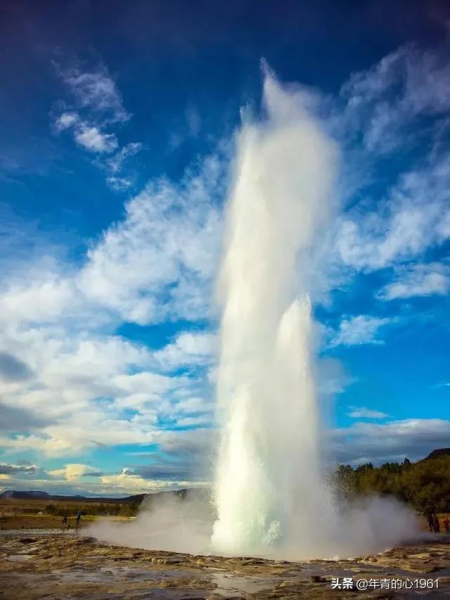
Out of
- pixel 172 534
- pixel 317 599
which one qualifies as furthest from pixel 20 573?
pixel 172 534

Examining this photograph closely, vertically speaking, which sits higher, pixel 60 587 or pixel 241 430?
pixel 241 430

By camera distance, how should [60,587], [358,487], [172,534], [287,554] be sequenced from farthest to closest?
1. [358,487]
2. [172,534]
3. [287,554]
4. [60,587]

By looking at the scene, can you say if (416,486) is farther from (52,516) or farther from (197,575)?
(52,516)

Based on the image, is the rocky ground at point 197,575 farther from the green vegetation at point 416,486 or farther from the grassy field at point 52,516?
the grassy field at point 52,516

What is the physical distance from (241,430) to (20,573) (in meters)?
14.4

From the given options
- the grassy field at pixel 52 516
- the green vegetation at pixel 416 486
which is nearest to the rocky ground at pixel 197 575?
the green vegetation at pixel 416 486

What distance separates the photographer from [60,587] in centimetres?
1416

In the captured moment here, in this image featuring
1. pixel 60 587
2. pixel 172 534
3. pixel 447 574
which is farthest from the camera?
pixel 172 534

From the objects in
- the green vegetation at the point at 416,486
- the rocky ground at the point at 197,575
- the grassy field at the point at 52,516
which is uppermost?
the green vegetation at the point at 416,486

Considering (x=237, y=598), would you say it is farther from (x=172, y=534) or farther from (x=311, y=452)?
(x=172, y=534)

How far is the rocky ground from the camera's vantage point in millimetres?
13281

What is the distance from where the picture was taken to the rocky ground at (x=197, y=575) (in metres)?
13.3

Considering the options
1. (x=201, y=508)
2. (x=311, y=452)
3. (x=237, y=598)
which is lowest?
(x=237, y=598)

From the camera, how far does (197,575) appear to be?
54.2ft
